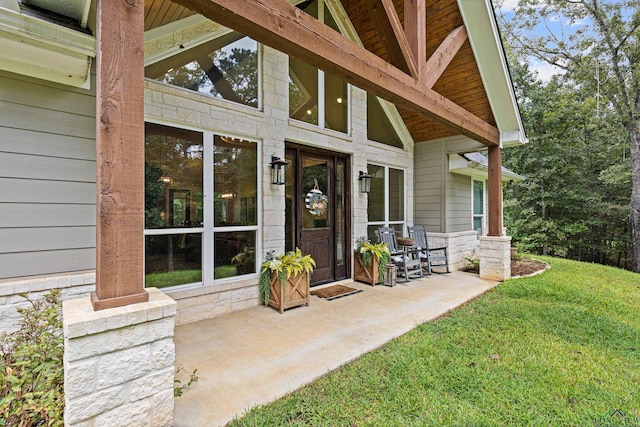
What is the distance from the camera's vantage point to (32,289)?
2.41 meters

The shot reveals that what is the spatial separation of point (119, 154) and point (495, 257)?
627cm

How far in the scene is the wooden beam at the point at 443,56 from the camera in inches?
145

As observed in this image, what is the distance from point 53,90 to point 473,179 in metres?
8.44

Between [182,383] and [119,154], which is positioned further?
[182,383]

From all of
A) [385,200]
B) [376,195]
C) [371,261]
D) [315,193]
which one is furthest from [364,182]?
[371,261]

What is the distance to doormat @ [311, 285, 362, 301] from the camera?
4.49 m

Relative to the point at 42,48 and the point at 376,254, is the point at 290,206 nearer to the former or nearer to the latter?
the point at 376,254

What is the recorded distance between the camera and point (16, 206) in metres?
2.39

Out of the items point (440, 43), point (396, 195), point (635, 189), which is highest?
point (440, 43)

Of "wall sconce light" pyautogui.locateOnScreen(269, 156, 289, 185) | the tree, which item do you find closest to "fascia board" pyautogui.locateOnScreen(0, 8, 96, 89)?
"wall sconce light" pyautogui.locateOnScreen(269, 156, 289, 185)

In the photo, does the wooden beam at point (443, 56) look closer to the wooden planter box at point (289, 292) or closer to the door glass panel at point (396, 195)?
the door glass panel at point (396, 195)

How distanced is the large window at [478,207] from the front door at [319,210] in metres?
4.68

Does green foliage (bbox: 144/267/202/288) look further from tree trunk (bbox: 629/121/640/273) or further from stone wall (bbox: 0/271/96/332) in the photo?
tree trunk (bbox: 629/121/640/273)

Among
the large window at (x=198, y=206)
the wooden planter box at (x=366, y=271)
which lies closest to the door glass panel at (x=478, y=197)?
the wooden planter box at (x=366, y=271)
